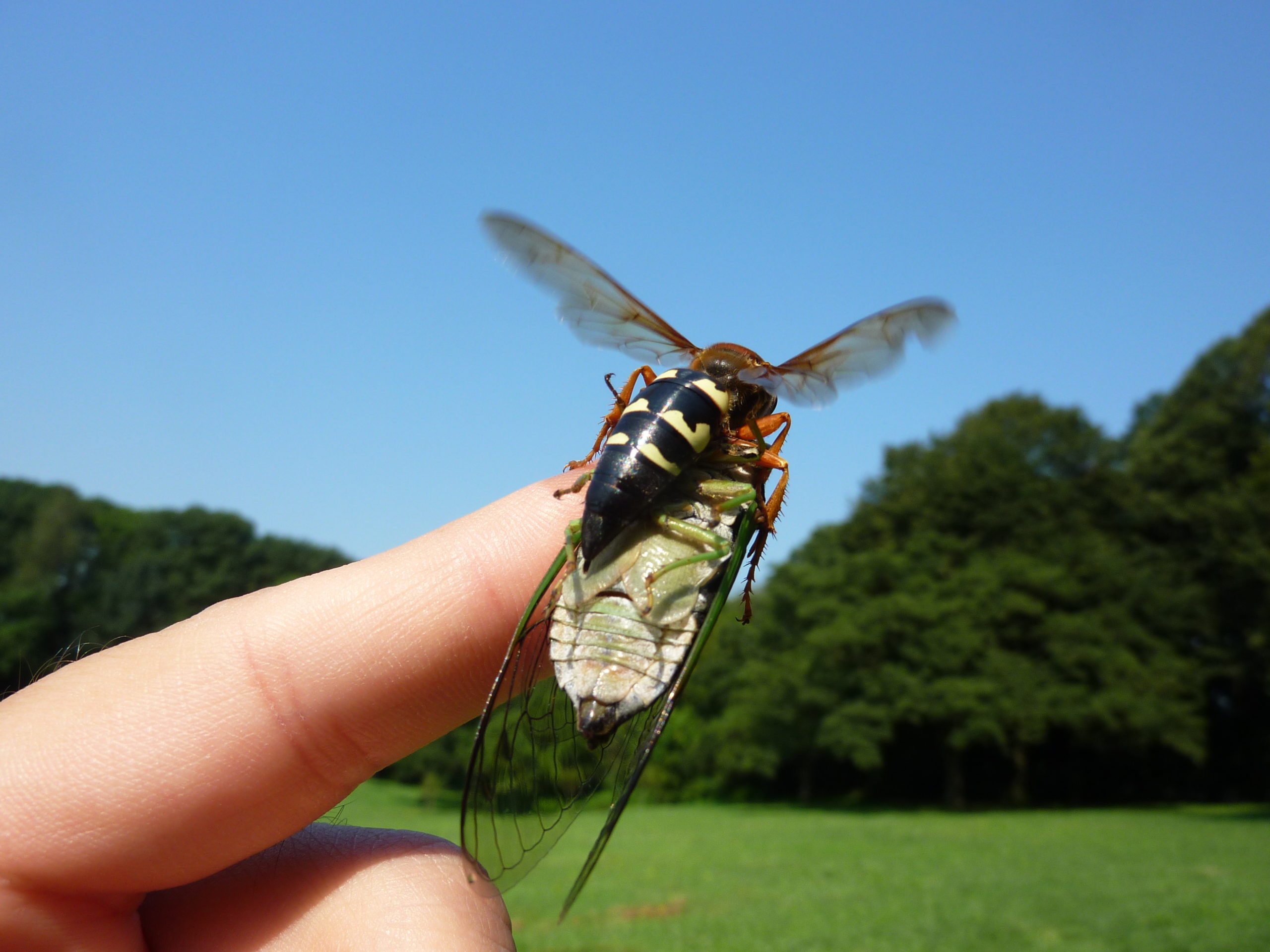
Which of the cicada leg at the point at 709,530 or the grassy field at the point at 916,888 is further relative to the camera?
the grassy field at the point at 916,888

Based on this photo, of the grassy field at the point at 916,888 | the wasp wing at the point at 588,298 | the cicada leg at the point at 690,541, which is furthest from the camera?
the grassy field at the point at 916,888

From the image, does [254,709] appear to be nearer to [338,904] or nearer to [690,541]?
[338,904]

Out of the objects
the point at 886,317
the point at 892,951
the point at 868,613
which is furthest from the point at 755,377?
the point at 868,613

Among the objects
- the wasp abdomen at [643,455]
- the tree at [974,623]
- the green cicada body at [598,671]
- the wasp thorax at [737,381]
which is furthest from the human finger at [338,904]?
the tree at [974,623]

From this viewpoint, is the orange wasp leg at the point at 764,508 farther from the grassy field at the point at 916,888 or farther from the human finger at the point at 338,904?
Result: the grassy field at the point at 916,888

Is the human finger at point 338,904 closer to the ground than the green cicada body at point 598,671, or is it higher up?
closer to the ground

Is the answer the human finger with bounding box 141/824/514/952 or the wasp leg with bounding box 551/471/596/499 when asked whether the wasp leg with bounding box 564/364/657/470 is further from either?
the human finger with bounding box 141/824/514/952

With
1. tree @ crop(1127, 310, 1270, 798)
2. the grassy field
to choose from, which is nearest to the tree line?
tree @ crop(1127, 310, 1270, 798)

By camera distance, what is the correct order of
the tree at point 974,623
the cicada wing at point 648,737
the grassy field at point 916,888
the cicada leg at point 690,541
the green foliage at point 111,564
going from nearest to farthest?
the cicada wing at point 648,737
the cicada leg at point 690,541
the grassy field at point 916,888
the tree at point 974,623
the green foliage at point 111,564
